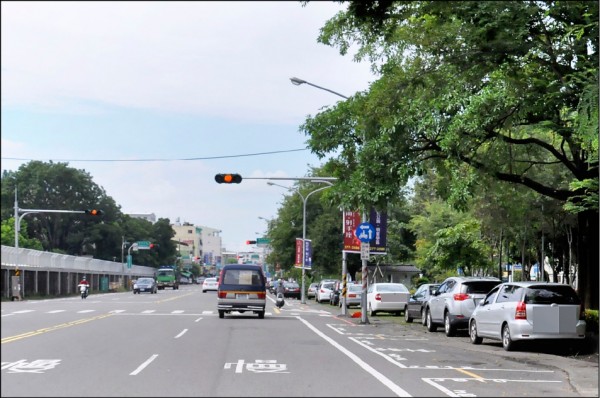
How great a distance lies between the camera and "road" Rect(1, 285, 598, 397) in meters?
11.5

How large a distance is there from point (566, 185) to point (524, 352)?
35.5ft

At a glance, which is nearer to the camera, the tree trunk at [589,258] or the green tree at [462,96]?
the green tree at [462,96]

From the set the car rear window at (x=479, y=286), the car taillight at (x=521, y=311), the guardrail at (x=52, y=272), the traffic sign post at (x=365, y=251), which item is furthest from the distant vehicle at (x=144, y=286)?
the car taillight at (x=521, y=311)

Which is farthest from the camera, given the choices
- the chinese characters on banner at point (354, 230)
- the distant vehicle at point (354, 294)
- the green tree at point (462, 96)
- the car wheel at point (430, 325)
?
the distant vehicle at point (354, 294)

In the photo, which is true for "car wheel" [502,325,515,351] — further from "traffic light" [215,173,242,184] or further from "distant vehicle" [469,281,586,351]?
"traffic light" [215,173,242,184]

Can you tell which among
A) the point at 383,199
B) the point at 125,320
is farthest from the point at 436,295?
the point at 125,320

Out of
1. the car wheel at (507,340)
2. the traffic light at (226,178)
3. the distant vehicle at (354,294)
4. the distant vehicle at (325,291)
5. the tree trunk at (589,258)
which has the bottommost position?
the distant vehicle at (325,291)

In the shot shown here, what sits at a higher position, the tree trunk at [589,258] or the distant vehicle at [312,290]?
the tree trunk at [589,258]

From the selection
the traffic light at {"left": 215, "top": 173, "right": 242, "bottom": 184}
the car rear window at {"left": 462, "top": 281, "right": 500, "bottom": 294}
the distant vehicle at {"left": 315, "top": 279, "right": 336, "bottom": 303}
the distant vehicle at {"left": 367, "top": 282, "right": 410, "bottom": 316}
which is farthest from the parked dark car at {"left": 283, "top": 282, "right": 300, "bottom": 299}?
the car rear window at {"left": 462, "top": 281, "right": 500, "bottom": 294}

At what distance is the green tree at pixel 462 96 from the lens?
48.9ft

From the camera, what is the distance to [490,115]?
59.5 ft

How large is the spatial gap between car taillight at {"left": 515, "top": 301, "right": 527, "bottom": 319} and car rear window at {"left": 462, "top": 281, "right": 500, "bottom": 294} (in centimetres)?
523

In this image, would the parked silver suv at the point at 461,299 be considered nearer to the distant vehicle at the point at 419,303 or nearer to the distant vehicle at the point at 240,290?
the distant vehicle at the point at 419,303

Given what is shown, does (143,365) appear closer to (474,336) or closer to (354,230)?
(474,336)
